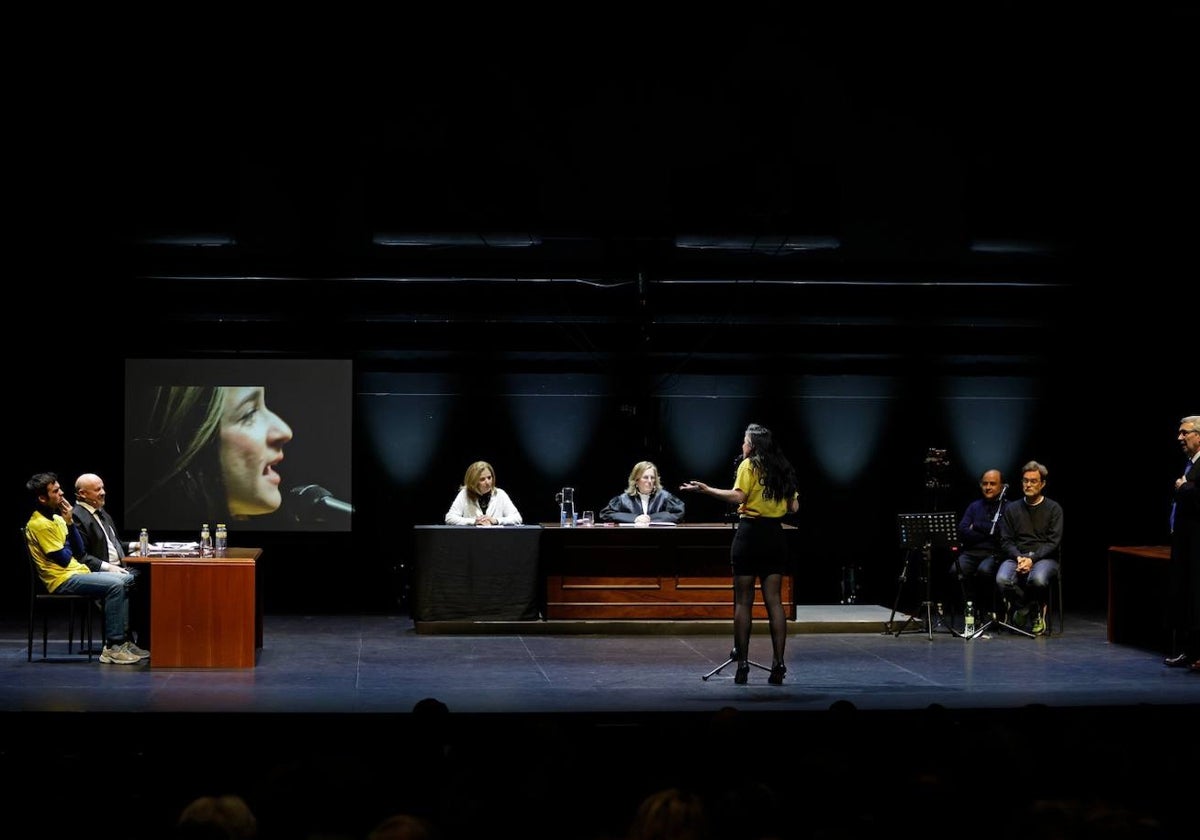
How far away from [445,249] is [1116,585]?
6.08 metres

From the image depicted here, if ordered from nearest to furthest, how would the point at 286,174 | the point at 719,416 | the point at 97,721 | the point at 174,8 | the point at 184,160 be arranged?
the point at 97,721 → the point at 174,8 → the point at 184,160 → the point at 286,174 → the point at 719,416

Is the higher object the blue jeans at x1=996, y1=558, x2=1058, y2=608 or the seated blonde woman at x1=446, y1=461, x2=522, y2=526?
the seated blonde woman at x1=446, y1=461, x2=522, y2=526

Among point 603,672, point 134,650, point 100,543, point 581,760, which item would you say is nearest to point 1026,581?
point 603,672

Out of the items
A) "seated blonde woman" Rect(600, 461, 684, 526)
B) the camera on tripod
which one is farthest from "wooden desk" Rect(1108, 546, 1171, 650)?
"seated blonde woman" Rect(600, 461, 684, 526)

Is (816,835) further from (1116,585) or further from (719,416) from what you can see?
(719,416)

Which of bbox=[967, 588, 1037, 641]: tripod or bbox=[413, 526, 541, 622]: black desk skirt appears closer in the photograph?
bbox=[967, 588, 1037, 641]: tripod

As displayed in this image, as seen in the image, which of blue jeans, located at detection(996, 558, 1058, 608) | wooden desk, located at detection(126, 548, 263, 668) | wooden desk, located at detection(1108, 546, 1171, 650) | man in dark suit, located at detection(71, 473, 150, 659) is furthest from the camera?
blue jeans, located at detection(996, 558, 1058, 608)

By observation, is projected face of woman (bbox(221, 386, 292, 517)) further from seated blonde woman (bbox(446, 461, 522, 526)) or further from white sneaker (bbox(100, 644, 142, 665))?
white sneaker (bbox(100, 644, 142, 665))

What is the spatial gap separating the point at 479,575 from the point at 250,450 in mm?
2953

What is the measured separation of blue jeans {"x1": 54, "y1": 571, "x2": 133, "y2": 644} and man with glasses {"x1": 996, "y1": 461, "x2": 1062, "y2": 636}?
6477 millimetres

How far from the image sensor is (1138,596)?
375 inches

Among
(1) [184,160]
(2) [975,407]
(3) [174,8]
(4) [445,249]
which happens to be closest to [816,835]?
(3) [174,8]

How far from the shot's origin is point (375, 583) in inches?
467

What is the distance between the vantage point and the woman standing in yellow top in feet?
24.0
